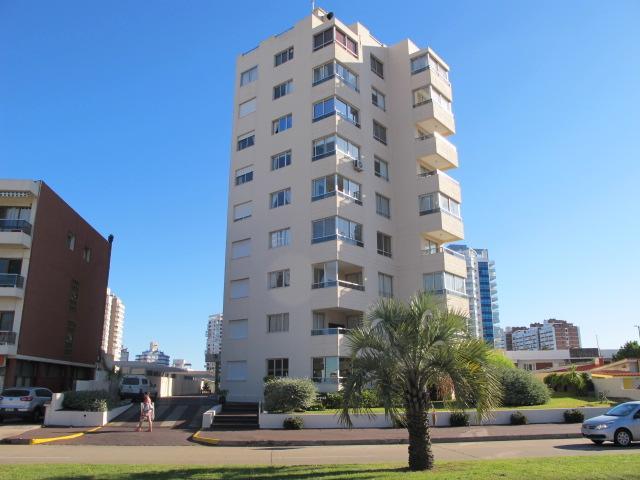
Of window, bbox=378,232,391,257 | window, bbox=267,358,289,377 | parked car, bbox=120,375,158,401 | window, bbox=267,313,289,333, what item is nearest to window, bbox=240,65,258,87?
window, bbox=378,232,391,257

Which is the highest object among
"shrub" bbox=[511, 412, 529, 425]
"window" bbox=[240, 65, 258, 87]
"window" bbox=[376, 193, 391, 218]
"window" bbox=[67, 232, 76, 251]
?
"window" bbox=[240, 65, 258, 87]

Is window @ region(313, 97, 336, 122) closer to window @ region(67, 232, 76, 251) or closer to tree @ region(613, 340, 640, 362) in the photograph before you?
window @ region(67, 232, 76, 251)

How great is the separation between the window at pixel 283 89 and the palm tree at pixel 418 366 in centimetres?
2911

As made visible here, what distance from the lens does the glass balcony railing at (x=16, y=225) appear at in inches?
1357

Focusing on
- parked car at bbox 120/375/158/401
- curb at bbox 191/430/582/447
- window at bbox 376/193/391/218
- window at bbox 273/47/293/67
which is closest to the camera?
curb at bbox 191/430/582/447

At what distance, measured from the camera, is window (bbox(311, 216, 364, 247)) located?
35.0 meters

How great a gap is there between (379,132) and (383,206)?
596cm

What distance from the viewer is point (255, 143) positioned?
4156 centimetres

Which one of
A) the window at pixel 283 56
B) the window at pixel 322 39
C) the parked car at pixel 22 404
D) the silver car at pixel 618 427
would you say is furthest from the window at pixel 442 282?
the parked car at pixel 22 404

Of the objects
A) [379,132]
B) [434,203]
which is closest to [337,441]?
[434,203]

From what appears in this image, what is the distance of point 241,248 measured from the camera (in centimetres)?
4041

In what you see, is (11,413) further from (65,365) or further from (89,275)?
(89,275)

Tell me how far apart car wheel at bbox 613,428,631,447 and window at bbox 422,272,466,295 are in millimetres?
19211

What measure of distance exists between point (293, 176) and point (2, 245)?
1908 centimetres
